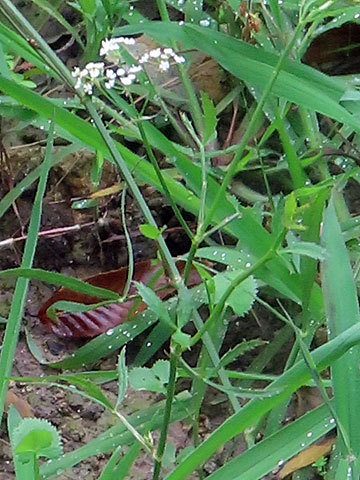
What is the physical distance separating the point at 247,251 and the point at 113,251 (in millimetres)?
287

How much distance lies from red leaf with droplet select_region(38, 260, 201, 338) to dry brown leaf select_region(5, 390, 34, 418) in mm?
112

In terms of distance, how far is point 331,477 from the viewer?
884 millimetres

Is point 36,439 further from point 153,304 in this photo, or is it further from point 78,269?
point 78,269

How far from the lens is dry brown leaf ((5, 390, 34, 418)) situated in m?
0.98

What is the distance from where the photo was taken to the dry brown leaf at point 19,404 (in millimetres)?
980

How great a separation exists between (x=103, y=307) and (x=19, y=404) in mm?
175

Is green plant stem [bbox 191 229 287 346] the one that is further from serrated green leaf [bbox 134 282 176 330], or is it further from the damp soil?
the damp soil

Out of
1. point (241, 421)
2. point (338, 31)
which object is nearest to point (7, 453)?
point (241, 421)

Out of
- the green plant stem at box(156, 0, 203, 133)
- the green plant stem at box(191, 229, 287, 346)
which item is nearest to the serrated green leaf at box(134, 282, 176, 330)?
the green plant stem at box(191, 229, 287, 346)

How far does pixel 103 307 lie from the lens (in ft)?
3.47

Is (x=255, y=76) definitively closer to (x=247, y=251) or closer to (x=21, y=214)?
(x=247, y=251)

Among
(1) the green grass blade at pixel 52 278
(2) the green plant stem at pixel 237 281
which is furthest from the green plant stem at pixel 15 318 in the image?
(2) the green plant stem at pixel 237 281

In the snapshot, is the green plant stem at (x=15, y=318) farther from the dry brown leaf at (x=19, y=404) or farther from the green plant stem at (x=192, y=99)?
the green plant stem at (x=192, y=99)

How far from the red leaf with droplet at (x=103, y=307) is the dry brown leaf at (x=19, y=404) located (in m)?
0.11
